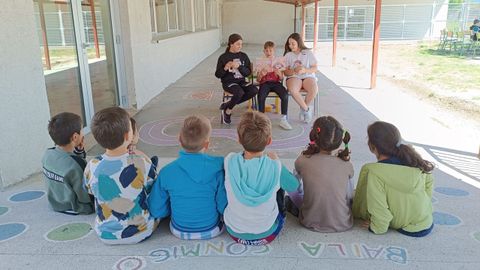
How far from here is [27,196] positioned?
3.00m

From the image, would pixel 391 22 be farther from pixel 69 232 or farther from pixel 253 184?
pixel 69 232

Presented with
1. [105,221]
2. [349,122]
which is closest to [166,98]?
[349,122]

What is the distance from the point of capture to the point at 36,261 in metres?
2.17

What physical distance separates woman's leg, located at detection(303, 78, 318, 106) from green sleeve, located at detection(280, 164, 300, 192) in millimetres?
2969

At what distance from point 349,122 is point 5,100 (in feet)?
12.4

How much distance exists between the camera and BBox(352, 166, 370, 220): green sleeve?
2.38 m

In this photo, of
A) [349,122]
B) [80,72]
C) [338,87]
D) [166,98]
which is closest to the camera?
[80,72]

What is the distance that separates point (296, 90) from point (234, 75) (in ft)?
2.66

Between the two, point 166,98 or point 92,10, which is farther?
point 166,98

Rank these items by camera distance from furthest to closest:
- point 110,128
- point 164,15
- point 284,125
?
point 164,15, point 284,125, point 110,128

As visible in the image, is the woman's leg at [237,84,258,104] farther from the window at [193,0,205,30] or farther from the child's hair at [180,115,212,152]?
the window at [193,0,205,30]

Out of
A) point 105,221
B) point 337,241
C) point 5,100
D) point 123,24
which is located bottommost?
point 337,241

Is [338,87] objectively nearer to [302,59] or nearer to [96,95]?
[302,59]

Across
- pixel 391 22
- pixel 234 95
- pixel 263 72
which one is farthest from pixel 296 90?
pixel 391 22
